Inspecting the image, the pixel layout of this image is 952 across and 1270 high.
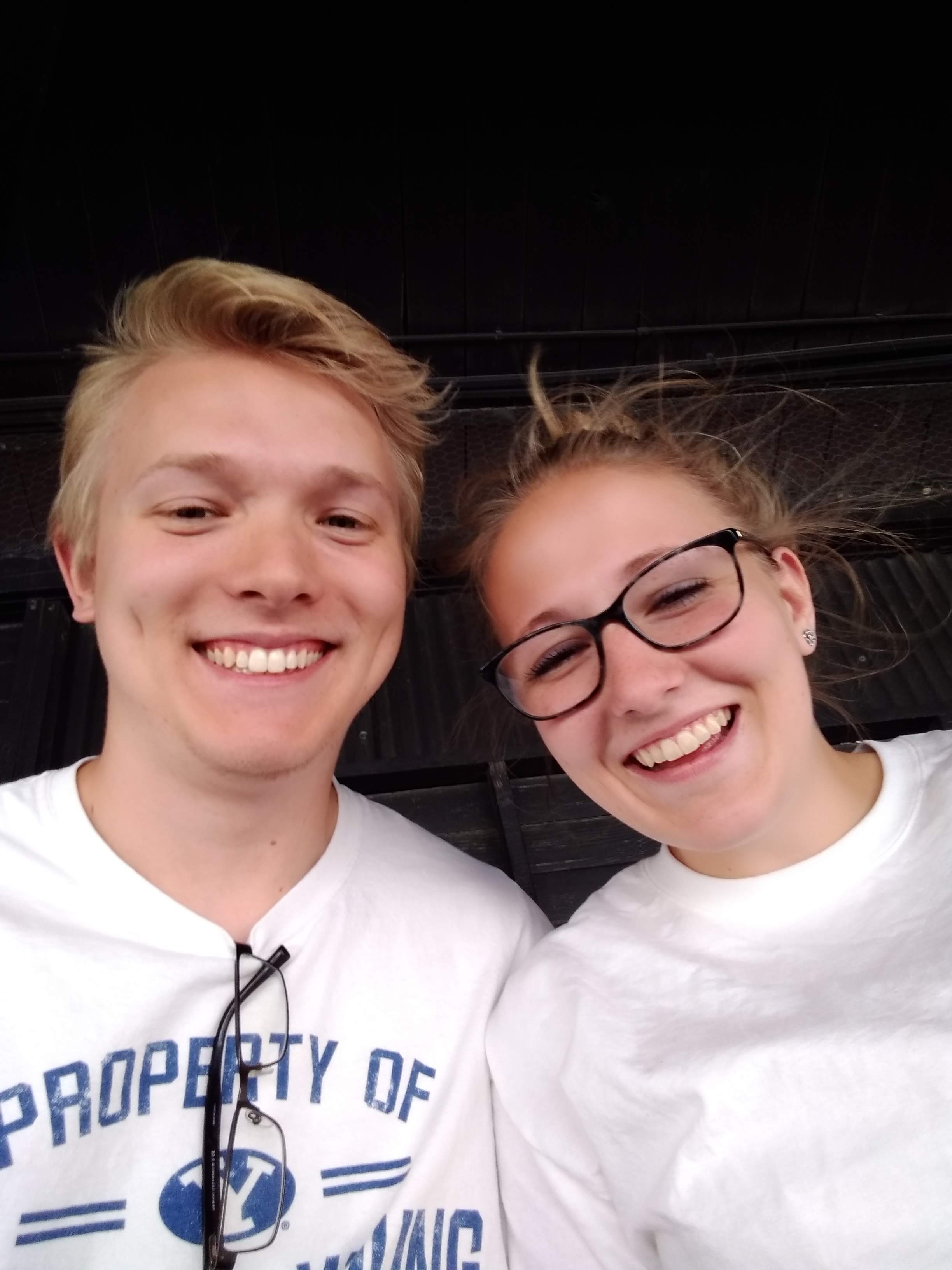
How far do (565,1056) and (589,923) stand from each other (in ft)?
0.62

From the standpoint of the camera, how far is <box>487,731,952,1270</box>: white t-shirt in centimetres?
82

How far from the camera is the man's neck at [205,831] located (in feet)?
3.61

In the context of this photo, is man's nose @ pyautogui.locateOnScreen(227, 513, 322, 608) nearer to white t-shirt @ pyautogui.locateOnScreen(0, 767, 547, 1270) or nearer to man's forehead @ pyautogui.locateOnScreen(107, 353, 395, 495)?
man's forehead @ pyautogui.locateOnScreen(107, 353, 395, 495)

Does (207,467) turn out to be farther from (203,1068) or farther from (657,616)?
(203,1068)

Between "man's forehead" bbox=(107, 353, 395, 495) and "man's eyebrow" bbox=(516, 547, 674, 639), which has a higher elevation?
"man's forehead" bbox=(107, 353, 395, 495)

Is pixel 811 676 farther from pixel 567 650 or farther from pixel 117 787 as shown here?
pixel 117 787

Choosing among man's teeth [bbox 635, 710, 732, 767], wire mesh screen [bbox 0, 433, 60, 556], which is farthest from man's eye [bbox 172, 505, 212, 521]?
wire mesh screen [bbox 0, 433, 60, 556]

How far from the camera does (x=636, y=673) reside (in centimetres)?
104

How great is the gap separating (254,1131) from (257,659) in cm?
58

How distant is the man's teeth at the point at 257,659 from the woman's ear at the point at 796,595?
28.0 inches

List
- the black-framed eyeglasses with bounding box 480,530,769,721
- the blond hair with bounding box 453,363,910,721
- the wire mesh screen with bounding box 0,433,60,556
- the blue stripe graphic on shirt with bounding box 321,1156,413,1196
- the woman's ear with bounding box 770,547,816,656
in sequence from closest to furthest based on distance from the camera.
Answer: the blue stripe graphic on shirt with bounding box 321,1156,413,1196 < the black-framed eyeglasses with bounding box 480,530,769,721 < the woman's ear with bounding box 770,547,816,656 < the blond hair with bounding box 453,363,910,721 < the wire mesh screen with bounding box 0,433,60,556

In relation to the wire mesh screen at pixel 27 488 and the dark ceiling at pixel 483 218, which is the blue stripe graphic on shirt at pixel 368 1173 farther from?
the wire mesh screen at pixel 27 488

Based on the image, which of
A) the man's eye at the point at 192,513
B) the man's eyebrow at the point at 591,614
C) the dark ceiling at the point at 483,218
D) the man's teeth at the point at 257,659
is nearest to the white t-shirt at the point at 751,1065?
the man's eyebrow at the point at 591,614

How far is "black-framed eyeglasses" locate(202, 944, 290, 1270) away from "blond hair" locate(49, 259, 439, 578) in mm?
716
